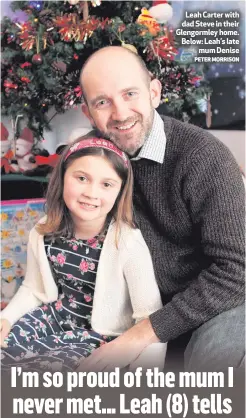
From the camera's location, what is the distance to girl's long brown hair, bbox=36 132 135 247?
1.25 m

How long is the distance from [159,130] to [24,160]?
3.45 ft

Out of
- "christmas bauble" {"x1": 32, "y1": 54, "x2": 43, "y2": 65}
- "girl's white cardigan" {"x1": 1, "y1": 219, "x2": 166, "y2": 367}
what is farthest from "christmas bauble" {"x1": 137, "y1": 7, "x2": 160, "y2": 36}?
"girl's white cardigan" {"x1": 1, "y1": 219, "x2": 166, "y2": 367}

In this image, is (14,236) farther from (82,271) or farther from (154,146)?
(154,146)

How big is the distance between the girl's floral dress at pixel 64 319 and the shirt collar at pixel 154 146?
0.26m

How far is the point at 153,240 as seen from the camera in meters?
1.33

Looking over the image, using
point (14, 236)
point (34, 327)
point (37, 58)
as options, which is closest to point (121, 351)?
point (34, 327)

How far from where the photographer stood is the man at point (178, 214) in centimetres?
116

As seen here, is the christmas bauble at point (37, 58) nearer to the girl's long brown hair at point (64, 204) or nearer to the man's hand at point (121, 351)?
the girl's long brown hair at point (64, 204)

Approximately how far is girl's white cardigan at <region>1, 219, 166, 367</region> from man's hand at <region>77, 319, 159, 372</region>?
4 centimetres

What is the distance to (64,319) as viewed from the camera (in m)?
1.35

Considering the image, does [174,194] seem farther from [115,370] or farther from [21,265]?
[21,265]

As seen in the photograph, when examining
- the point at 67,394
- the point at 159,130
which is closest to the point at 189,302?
the point at 67,394

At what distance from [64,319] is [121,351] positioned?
24 centimetres

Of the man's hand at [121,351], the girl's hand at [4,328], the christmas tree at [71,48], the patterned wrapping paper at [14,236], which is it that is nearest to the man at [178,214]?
the man's hand at [121,351]
